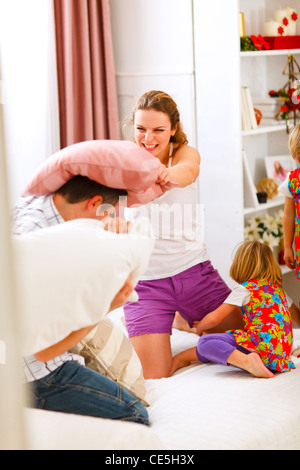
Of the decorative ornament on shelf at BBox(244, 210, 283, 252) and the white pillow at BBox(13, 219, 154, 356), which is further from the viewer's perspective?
the decorative ornament on shelf at BBox(244, 210, 283, 252)

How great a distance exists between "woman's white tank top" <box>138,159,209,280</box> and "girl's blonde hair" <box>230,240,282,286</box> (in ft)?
0.72

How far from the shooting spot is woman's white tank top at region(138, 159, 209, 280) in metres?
1.87

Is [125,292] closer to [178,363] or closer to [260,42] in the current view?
[178,363]

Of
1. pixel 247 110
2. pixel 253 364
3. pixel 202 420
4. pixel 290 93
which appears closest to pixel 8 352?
pixel 202 420

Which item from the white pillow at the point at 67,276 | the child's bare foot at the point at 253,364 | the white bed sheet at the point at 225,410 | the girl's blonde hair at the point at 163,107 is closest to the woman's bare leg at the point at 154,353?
the white bed sheet at the point at 225,410

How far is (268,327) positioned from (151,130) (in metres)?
0.60

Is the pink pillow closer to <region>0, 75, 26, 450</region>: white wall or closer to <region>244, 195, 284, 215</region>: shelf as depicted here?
<region>0, 75, 26, 450</region>: white wall

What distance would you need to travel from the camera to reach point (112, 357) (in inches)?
56.3

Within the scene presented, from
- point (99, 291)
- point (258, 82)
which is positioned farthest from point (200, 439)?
point (258, 82)

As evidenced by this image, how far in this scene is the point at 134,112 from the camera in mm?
1862

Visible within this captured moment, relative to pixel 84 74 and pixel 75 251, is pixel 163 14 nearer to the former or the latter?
pixel 84 74

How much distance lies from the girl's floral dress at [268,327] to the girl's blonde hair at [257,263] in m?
0.02

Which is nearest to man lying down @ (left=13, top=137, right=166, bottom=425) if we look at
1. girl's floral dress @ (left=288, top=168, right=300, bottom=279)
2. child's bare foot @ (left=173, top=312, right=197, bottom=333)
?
child's bare foot @ (left=173, top=312, right=197, bottom=333)

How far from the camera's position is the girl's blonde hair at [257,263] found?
1708 mm
